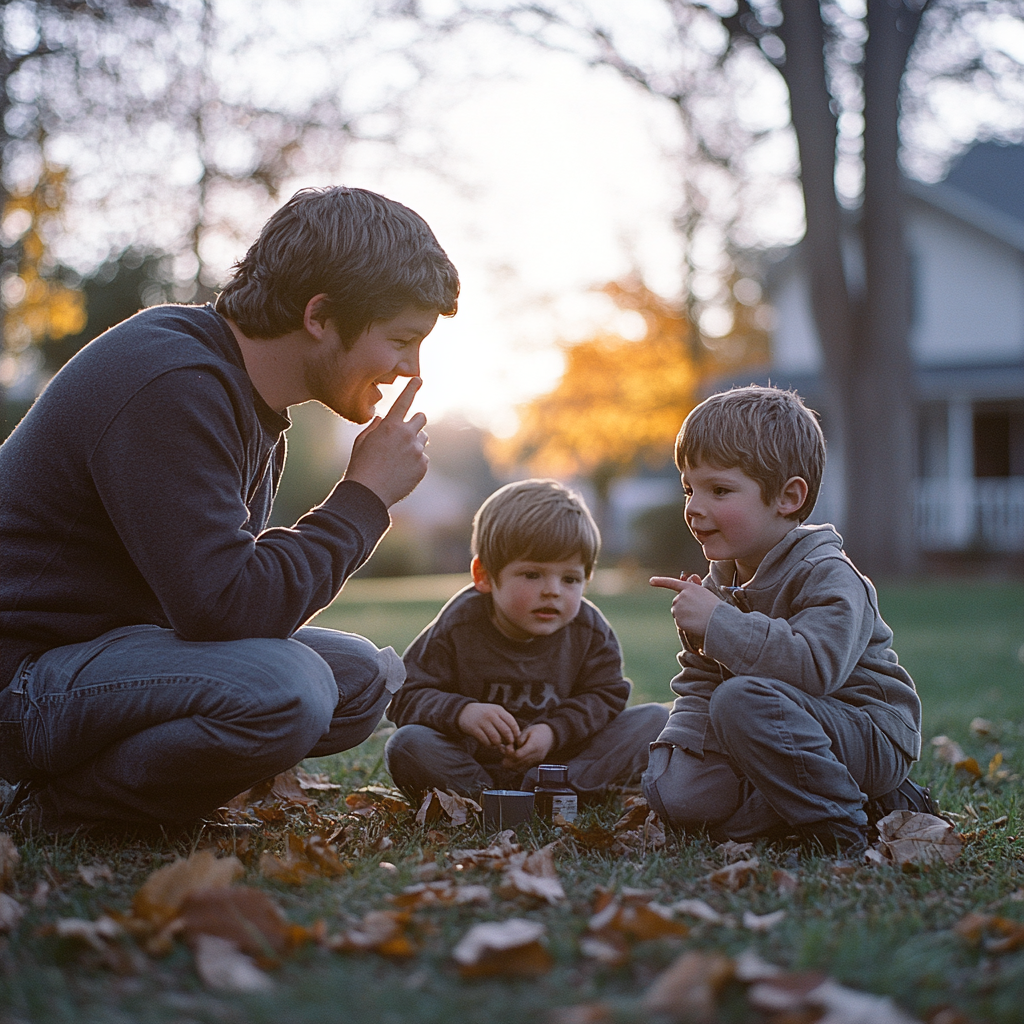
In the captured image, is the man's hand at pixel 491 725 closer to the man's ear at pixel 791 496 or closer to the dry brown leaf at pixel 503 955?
the man's ear at pixel 791 496

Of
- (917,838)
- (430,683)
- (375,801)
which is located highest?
(430,683)

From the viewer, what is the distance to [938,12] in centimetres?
1653

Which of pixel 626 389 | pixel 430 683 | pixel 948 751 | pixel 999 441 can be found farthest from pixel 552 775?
pixel 626 389

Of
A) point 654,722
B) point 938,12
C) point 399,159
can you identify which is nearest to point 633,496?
point 399,159

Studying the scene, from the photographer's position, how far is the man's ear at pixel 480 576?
141 inches

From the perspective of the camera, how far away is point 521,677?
3617 mm

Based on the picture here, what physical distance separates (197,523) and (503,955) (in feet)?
3.85

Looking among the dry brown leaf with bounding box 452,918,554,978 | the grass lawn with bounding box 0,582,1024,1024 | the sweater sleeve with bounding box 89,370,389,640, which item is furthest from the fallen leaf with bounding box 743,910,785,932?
the sweater sleeve with bounding box 89,370,389,640

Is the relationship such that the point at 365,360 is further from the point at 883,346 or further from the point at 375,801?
the point at 883,346

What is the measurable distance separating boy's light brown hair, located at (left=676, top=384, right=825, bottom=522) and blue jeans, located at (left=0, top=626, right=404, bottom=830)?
111cm

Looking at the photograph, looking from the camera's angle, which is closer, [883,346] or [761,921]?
[761,921]

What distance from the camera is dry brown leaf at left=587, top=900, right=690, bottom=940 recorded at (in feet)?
6.54

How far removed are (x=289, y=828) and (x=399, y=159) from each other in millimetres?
19480

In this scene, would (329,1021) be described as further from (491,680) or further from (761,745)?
(491,680)
